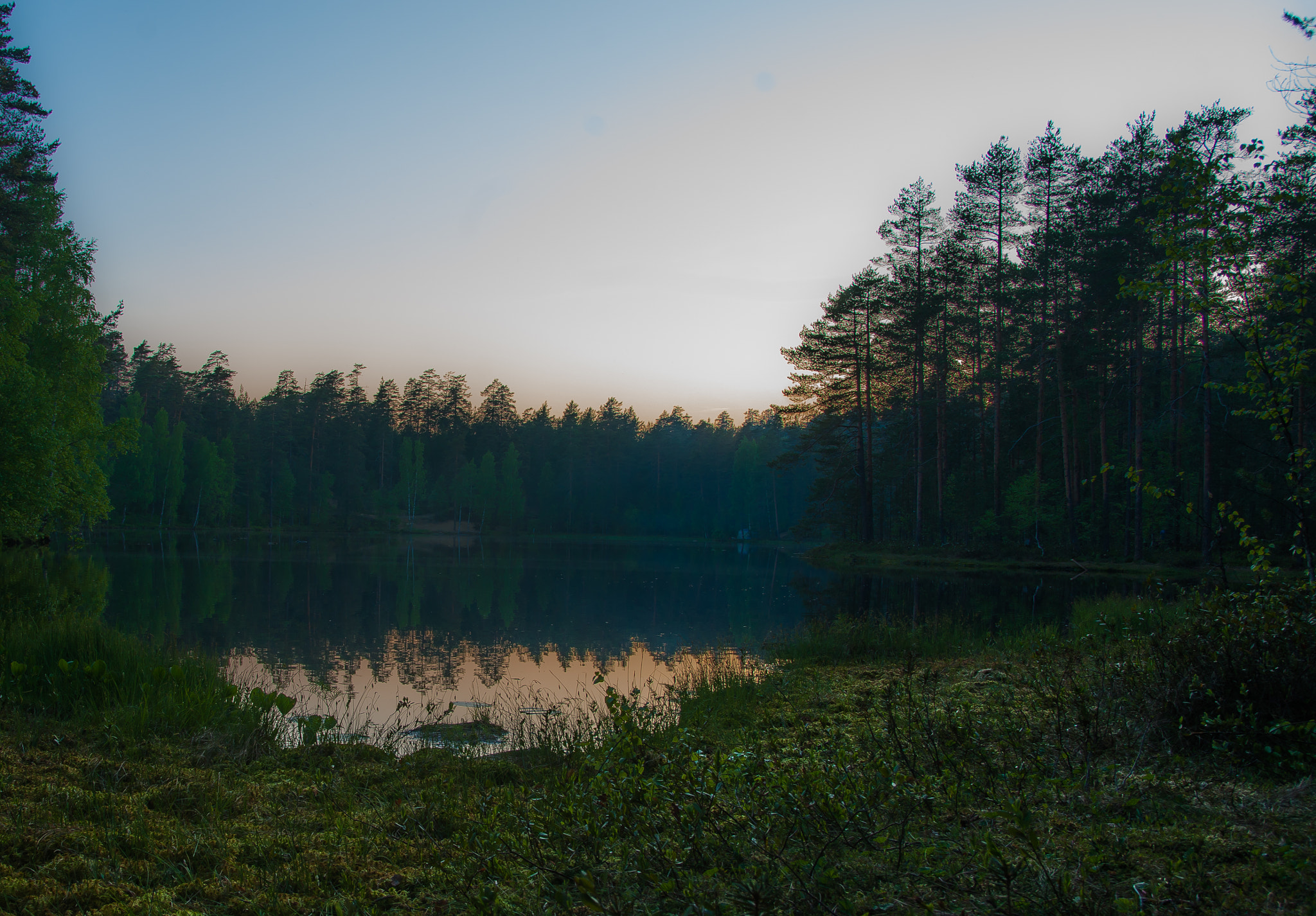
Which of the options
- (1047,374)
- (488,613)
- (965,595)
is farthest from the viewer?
(1047,374)

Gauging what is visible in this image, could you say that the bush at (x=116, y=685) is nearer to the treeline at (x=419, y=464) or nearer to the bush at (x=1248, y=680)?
the bush at (x=1248, y=680)

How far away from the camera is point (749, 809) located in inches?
137

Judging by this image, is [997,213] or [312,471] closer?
[997,213]

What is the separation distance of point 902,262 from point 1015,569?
1673 centimetres

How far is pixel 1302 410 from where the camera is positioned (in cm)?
2186

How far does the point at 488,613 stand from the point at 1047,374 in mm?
29938

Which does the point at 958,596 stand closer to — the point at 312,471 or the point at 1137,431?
the point at 1137,431

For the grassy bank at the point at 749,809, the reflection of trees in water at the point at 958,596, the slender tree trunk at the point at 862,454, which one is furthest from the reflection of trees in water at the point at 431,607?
the grassy bank at the point at 749,809

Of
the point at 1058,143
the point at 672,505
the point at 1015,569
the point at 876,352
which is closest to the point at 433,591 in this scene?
the point at 1015,569

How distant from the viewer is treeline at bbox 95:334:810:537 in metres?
65.6

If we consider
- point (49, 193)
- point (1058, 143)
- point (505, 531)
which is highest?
point (1058, 143)

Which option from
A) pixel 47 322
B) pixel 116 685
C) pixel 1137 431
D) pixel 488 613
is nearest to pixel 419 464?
pixel 47 322

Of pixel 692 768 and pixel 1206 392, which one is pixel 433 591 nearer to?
pixel 692 768

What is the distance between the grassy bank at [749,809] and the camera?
9.19 feet
